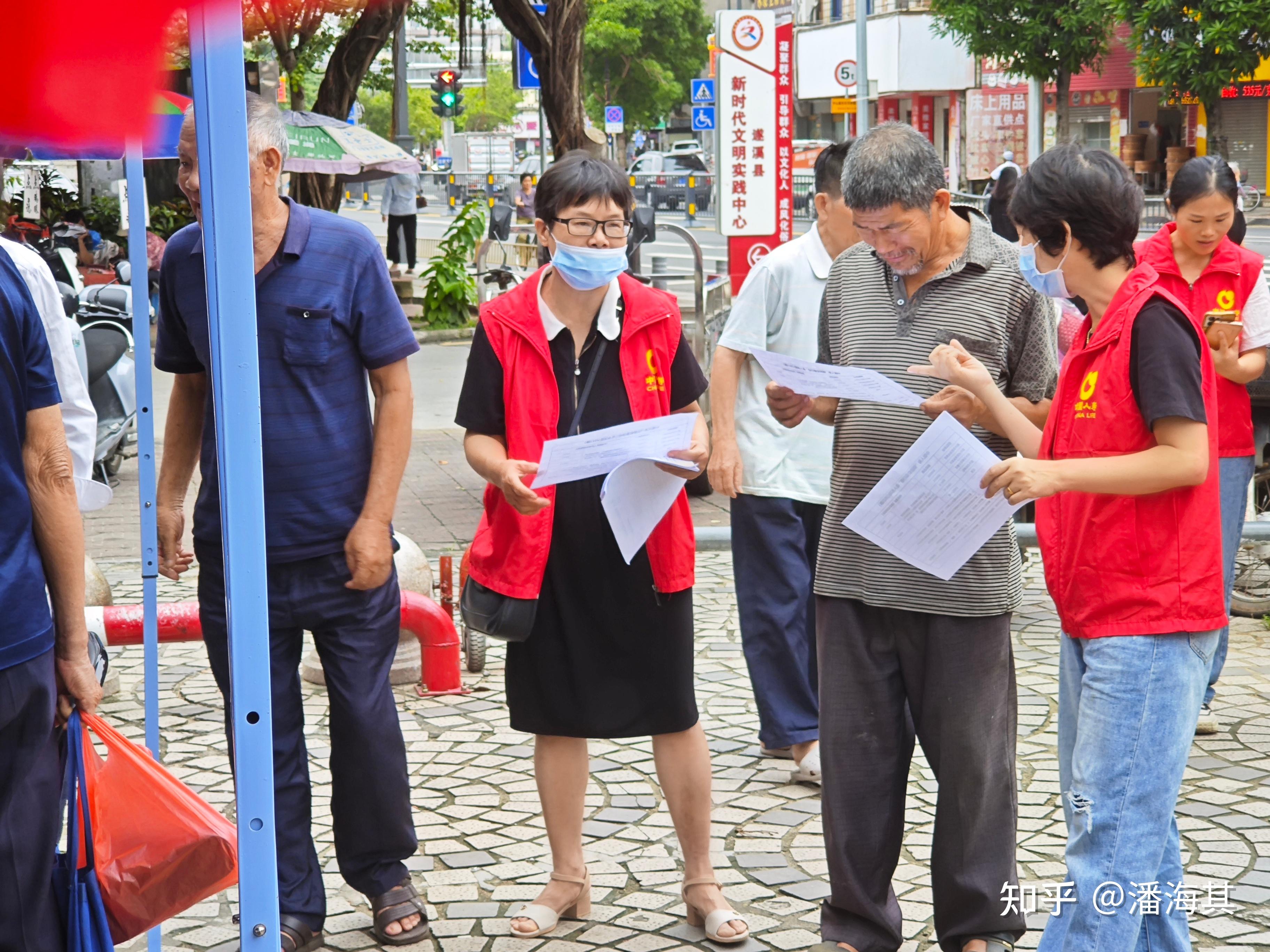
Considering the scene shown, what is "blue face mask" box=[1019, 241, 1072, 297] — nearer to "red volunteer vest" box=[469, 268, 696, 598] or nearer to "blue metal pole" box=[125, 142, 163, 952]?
"red volunteer vest" box=[469, 268, 696, 598]

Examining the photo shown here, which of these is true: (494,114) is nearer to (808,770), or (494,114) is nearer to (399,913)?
(808,770)

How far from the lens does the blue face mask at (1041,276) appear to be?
280cm

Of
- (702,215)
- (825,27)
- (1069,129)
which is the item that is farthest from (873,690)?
(825,27)

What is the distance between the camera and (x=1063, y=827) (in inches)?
165

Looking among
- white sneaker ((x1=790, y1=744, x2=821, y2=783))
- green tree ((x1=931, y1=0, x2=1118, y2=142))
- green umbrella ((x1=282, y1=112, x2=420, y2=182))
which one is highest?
green tree ((x1=931, y1=0, x2=1118, y2=142))

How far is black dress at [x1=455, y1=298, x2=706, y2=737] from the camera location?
137 inches

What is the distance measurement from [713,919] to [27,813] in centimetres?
168

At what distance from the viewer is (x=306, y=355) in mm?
3328

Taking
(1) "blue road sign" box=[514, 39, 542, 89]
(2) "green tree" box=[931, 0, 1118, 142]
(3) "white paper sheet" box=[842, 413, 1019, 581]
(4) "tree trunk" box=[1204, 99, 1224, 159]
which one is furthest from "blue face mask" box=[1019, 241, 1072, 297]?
(2) "green tree" box=[931, 0, 1118, 142]

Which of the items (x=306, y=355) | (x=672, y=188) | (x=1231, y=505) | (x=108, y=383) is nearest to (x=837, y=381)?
(x=306, y=355)

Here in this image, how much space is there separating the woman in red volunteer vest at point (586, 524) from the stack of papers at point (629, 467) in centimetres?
6

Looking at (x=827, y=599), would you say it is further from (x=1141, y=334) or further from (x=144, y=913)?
(x=144, y=913)

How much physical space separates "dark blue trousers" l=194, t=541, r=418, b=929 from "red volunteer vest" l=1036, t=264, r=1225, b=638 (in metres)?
1.67

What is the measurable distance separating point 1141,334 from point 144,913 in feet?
6.67
